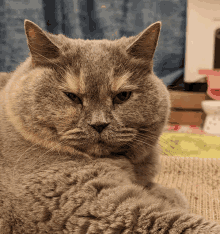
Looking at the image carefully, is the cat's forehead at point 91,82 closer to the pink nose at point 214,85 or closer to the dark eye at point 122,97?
the dark eye at point 122,97

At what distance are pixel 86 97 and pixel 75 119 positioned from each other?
78mm

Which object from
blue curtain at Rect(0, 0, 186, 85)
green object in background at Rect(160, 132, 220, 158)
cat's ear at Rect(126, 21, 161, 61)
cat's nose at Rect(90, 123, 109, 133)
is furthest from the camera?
blue curtain at Rect(0, 0, 186, 85)

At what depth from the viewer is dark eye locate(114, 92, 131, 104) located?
0.86 meters

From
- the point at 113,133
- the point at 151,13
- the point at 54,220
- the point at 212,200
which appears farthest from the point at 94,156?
the point at 151,13

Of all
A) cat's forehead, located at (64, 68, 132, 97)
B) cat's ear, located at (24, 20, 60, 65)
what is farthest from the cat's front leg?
cat's ear, located at (24, 20, 60, 65)

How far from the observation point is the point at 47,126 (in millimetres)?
835

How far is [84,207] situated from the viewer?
0.71 meters

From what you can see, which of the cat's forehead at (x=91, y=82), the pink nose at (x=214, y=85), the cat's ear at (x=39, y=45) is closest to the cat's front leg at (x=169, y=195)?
the cat's forehead at (x=91, y=82)

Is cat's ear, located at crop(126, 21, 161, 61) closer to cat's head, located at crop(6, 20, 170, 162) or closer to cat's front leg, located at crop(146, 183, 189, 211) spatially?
cat's head, located at crop(6, 20, 170, 162)

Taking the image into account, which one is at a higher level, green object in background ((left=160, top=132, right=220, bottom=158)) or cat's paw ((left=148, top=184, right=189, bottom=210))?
cat's paw ((left=148, top=184, right=189, bottom=210))

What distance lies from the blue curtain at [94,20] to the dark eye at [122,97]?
6.66ft

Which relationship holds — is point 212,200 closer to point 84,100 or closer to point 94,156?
point 94,156

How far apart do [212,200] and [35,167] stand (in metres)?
0.77

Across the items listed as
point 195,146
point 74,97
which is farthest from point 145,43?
point 195,146
